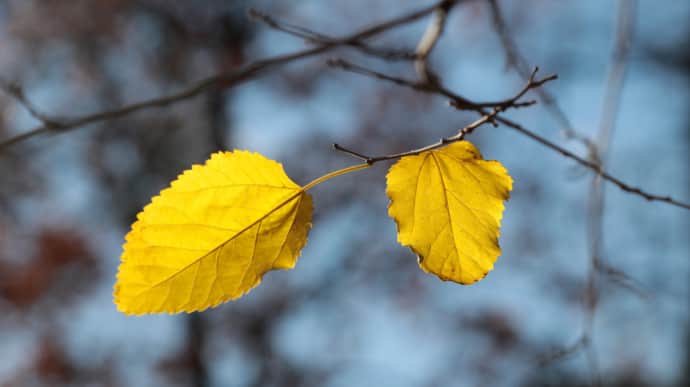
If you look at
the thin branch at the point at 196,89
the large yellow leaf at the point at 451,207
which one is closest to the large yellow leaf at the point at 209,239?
the large yellow leaf at the point at 451,207

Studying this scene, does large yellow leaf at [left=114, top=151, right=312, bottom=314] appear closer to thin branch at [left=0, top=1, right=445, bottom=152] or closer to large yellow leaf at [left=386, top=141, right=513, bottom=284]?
large yellow leaf at [left=386, top=141, right=513, bottom=284]

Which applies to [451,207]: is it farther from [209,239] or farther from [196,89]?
[196,89]

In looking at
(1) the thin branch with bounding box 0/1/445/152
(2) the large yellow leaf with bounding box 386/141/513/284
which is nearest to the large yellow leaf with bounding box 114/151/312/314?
(2) the large yellow leaf with bounding box 386/141/513/284

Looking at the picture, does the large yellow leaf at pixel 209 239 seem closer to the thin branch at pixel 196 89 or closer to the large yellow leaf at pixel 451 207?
the large yellow leaf at pixel 451 207

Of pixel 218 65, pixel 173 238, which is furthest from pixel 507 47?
pixel 218 65

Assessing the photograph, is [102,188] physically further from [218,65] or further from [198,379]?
[198,379]

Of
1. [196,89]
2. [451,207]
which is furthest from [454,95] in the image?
[196,89]
